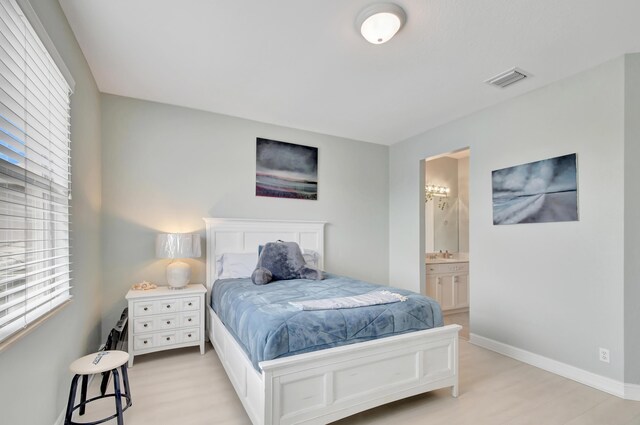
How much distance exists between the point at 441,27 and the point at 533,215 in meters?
2.01

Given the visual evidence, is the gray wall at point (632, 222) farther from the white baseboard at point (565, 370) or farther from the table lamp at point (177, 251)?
the table lamp at point (177, 251)

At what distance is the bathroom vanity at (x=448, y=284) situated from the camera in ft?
15.2

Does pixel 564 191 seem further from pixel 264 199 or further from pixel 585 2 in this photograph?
pixel 264 199

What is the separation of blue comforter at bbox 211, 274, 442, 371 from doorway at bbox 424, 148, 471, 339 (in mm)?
2319

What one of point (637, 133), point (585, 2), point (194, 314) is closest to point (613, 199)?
point (637, 133)

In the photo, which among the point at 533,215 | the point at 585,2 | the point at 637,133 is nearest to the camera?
the point at 585,2

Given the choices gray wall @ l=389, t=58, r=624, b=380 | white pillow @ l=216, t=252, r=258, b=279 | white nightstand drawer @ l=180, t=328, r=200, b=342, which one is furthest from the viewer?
white pillow @ l=216, t=252, r=258, b=279

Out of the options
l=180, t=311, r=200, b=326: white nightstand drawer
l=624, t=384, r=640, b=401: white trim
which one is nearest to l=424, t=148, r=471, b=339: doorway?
l=624, t=384, r=640, b=401: white trim

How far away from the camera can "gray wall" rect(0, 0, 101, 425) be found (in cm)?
143

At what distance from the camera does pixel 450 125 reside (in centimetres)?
398

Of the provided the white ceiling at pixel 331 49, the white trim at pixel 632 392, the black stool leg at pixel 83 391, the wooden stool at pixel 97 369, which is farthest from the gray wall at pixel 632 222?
the black stool leg at pixel 83 391

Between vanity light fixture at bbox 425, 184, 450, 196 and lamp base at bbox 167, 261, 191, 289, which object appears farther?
vanity light fixture at bbox 425, 184, 450, 196

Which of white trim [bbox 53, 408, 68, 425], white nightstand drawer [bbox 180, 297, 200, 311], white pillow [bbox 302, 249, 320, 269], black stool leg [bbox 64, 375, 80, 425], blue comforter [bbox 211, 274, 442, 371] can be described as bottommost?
white trim [bbox 53, 408, 68, 425]

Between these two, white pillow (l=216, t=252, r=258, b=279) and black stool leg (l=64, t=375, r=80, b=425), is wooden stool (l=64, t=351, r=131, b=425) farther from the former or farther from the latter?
white pillow (l=216, t=252, r=258, b=279)
